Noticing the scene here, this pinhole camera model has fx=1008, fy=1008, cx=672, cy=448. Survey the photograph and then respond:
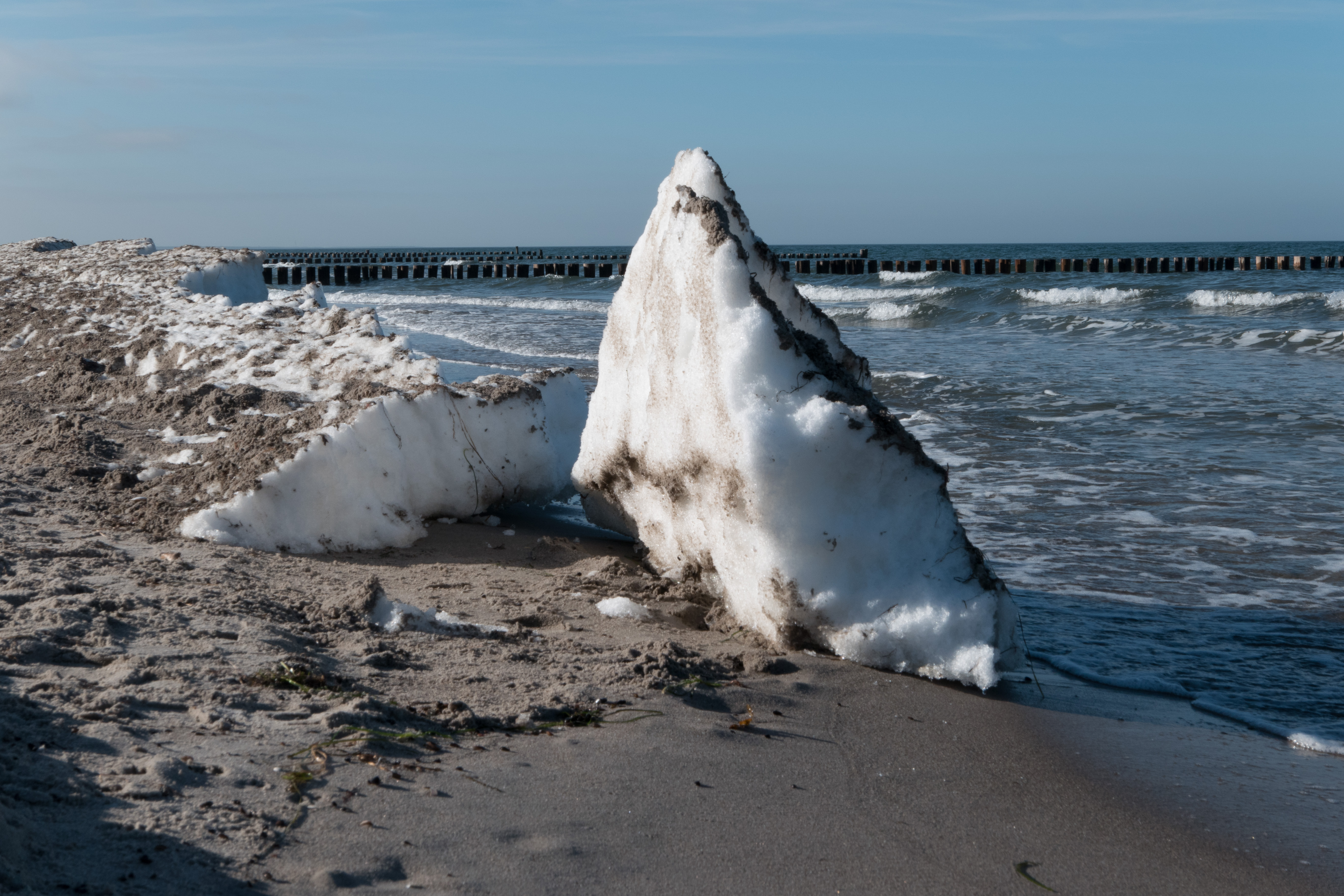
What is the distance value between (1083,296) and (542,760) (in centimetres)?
2812

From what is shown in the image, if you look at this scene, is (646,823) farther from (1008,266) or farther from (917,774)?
(1008,266)

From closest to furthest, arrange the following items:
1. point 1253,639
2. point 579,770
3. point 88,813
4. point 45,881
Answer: point 45,881 < point 88,813 < point 579,770 < point 1253,639

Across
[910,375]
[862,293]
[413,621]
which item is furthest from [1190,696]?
[862,293]

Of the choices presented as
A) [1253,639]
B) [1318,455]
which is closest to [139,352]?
[1253,639]

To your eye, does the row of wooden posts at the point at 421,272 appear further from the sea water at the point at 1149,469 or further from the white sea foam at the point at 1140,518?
the white sea foam at the point at 1140,518

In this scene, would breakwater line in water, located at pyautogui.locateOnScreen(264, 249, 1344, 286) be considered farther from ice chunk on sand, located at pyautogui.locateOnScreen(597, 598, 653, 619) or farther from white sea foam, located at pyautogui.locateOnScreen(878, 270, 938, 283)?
ice chunk on sand, located at pyautogui.locateOnScreen(597, 598, 653, 619)

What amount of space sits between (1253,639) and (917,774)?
7.49 feet

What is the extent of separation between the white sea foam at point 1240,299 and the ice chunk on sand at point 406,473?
22.8 m

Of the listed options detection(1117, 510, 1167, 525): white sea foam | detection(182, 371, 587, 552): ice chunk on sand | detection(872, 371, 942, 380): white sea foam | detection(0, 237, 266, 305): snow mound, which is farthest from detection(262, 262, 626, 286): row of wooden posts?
detection(182, 371, 587, 552): ice chunk on sand

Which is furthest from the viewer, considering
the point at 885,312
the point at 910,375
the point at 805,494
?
the point at 885,312

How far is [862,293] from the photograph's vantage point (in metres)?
34.1

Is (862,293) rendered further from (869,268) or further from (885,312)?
(869,268)

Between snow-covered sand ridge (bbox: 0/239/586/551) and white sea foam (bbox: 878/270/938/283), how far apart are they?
31458mm

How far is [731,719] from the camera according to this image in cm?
312
